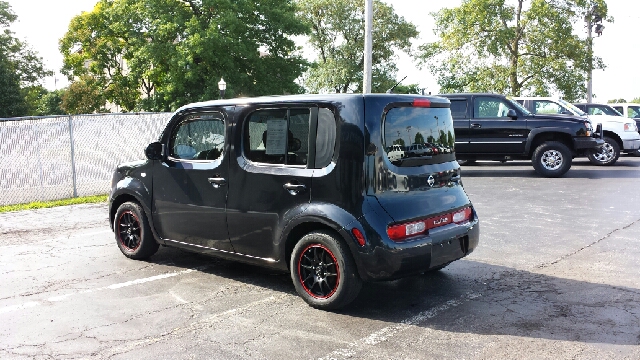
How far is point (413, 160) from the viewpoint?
5.14m

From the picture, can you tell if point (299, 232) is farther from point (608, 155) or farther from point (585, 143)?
point (608, 155)

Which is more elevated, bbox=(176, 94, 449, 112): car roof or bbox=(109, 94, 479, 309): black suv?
bbox=(176, 94, 449, 112): car roof

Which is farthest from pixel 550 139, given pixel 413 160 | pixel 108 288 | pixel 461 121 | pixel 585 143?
pixel 108 288

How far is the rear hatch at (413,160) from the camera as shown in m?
4.89

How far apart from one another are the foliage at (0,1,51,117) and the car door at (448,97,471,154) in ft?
153

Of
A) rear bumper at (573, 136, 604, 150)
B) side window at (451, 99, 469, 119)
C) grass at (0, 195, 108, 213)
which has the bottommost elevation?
grass at (0, 195, 108, 213)

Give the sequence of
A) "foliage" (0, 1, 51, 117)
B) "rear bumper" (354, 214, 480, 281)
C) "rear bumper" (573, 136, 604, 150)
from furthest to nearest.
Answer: "foliage" (0, 1, 51, 117) → "rear bumper" (573, 136, 604, 150) → "rear bumper" (354, 214, 480, 281)

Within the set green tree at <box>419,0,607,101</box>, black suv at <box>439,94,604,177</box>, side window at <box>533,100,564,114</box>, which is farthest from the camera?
green tree at <box>419,0,607,101</box>

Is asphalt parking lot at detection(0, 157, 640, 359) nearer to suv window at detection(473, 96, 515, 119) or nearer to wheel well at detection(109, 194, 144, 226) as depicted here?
wheel well at detection(109, 194, 144, 226)

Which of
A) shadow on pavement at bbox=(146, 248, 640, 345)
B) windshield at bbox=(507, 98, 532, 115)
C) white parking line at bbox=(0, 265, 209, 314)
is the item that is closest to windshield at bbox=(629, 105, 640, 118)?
windshield at bbox=(507, 98, 532, 115)

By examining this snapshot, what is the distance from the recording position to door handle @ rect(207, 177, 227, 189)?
5703 millimetres

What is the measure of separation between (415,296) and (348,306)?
695 millimetres

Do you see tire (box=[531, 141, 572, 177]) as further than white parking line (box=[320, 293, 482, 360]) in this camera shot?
Yes

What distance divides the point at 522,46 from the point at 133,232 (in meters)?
29.0
